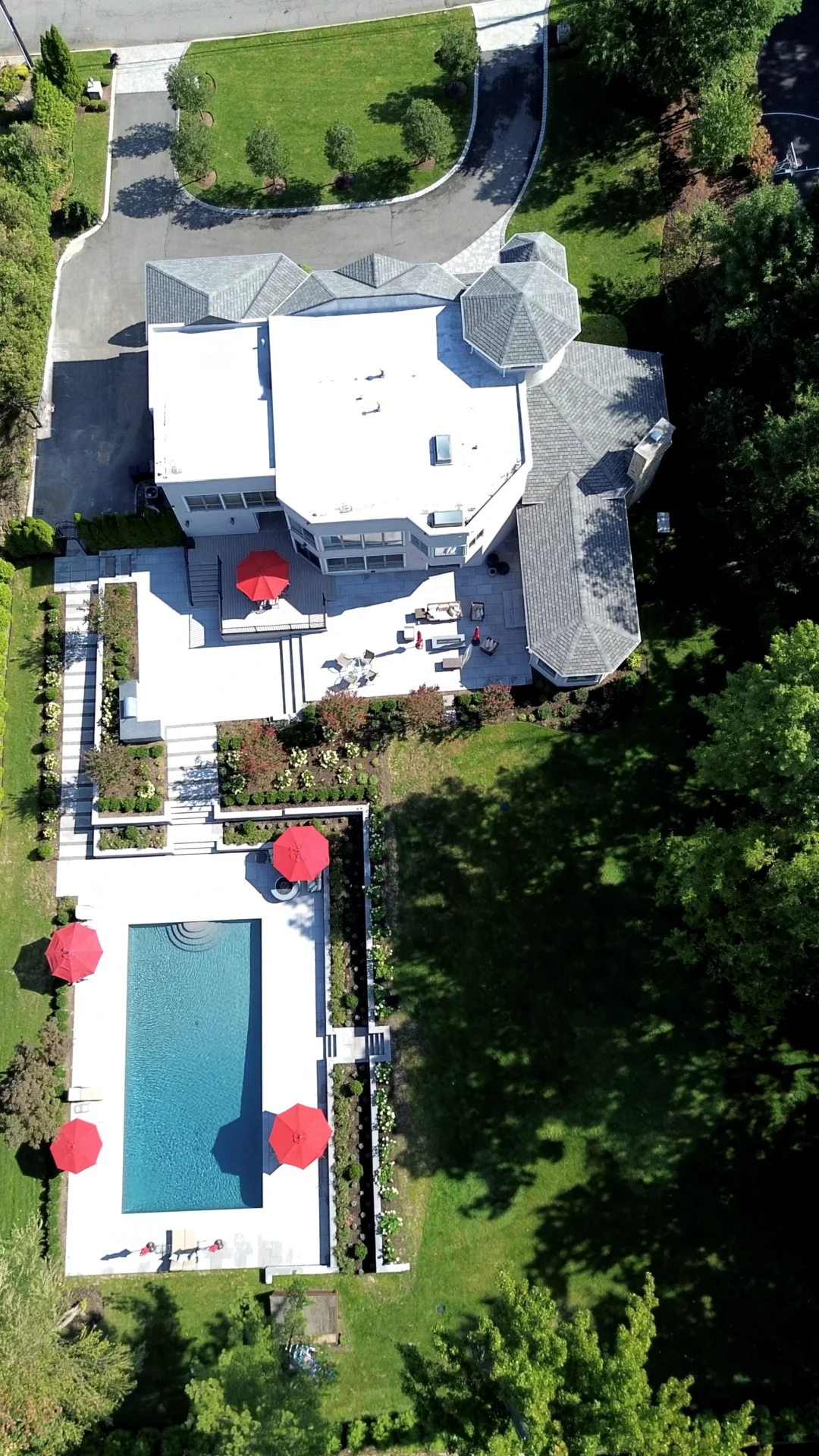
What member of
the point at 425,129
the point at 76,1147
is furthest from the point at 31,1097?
the point at 425,129

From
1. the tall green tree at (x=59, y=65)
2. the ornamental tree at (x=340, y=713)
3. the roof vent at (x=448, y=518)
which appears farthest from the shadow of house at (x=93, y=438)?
the roof vent at (x=448, y=518)

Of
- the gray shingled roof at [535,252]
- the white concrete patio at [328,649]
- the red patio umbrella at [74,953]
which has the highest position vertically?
the gray shingled roof at [535,252]

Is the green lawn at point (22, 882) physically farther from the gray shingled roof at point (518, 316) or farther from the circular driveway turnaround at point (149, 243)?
the gray shingled roof at point (518, 316)

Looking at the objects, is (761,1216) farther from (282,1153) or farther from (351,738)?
(351,738)

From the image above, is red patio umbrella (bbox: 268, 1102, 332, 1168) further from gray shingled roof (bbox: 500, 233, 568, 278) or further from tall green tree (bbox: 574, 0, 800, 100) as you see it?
tall green tree (bbox: 574, 0, 800, 100)

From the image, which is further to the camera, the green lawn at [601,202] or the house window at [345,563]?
the green lawn at [601,202]

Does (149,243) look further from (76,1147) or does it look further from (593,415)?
(76,1147)

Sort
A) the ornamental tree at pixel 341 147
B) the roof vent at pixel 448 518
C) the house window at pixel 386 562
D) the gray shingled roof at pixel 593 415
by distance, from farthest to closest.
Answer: the ornamental tree at pixel 341 147
the house window at pixel 386 562
the gray shingled roof at pixel 593 415
the roof vent at pixel 448 518
